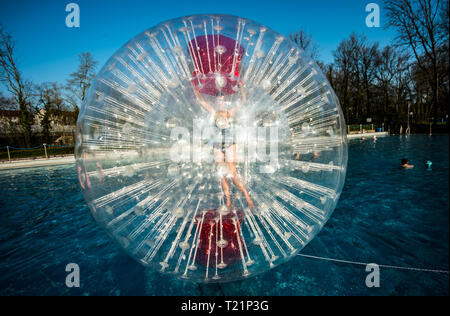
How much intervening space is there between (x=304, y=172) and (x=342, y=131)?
47cm

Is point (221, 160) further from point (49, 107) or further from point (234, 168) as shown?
point (49, 107)

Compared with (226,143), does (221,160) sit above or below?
below

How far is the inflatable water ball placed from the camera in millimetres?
1543

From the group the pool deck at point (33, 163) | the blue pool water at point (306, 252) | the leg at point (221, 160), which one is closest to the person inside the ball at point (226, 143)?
the leg at point (221, 160)

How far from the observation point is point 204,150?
1.54 metres

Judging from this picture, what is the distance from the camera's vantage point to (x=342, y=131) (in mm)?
1772

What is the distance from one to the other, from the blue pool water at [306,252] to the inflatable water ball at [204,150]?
513 mm

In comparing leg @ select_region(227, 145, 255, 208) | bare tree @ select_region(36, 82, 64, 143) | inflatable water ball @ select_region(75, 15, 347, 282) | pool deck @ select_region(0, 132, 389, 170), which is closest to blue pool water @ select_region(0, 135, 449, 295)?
inflatable water ball @ select_region(75, 15, 347, 282)

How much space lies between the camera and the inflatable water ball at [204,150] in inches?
60.7

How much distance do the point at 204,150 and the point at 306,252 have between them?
1.72 m

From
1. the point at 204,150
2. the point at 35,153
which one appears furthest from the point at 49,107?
the point at 204,150

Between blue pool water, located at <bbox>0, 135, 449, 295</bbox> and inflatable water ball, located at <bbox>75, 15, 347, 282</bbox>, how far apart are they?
51 cm

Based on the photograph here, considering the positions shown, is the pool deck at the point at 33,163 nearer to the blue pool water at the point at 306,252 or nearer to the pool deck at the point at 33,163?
the pool deck at the point at 33,163

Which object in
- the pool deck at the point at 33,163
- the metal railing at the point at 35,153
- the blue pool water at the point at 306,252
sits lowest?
the blue pool water at the point at 306,252
